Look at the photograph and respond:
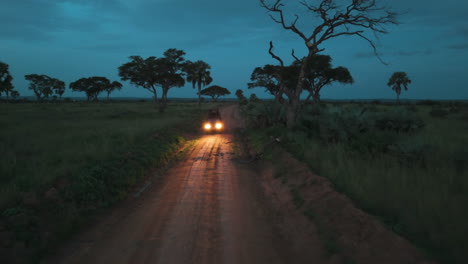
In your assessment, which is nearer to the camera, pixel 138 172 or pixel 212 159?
pixel 138 172

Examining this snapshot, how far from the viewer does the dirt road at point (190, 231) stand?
4.43 meters

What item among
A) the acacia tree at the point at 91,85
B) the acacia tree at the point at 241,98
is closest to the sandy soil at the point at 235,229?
the acacia tree at the point at 241,98

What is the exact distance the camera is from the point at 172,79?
144ft

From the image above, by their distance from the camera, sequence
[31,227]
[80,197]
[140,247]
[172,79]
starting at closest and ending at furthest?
[140,247] → [31,227] → [80,197] → [172,79]

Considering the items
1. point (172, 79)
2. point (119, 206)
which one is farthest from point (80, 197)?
point (172, 79)

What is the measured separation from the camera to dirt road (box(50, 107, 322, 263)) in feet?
14.5

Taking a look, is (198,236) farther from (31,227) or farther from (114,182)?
(114,182)

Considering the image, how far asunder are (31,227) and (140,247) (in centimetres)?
221

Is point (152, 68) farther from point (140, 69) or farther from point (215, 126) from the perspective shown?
point (215, 126)

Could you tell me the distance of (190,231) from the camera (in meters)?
5.22

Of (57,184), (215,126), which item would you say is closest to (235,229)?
(57,184)

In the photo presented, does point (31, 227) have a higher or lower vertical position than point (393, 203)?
lower

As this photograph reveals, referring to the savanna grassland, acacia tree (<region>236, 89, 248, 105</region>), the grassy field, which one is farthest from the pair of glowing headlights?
acacia tree (<region>236, 89, 248, 105</region>)

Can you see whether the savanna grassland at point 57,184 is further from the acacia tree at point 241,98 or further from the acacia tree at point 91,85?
the acacia tree at point 91,85
